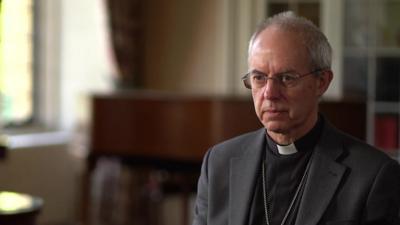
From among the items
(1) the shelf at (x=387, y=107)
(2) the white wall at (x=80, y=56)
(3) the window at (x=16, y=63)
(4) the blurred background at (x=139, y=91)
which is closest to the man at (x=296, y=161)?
(4) the blurred background at (x=139, y=91)

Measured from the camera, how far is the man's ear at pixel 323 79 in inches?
67.4

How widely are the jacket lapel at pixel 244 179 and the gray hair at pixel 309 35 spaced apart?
0.27m

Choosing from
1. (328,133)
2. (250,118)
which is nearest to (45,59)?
(250,118)

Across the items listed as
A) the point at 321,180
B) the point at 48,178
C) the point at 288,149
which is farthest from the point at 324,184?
the point at 48,178

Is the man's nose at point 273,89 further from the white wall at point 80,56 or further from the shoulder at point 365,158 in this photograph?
the white wall at point 80,56

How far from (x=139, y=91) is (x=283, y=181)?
4.39m

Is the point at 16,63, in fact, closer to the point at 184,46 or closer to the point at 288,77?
the point at 184,46

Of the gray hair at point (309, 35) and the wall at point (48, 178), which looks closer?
the gray hair at point (309, 35)

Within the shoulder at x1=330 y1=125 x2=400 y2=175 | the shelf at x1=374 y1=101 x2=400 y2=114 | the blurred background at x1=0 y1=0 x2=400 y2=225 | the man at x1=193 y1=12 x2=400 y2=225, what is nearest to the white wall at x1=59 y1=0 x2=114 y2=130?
the blurred background at x1=0 y1=0 x2=400 y2=225

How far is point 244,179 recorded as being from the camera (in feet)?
5.96

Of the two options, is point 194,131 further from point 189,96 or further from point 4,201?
point 4,201

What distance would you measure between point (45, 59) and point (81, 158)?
93 centimetres

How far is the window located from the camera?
6148mm

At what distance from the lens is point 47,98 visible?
6539 millimetres
